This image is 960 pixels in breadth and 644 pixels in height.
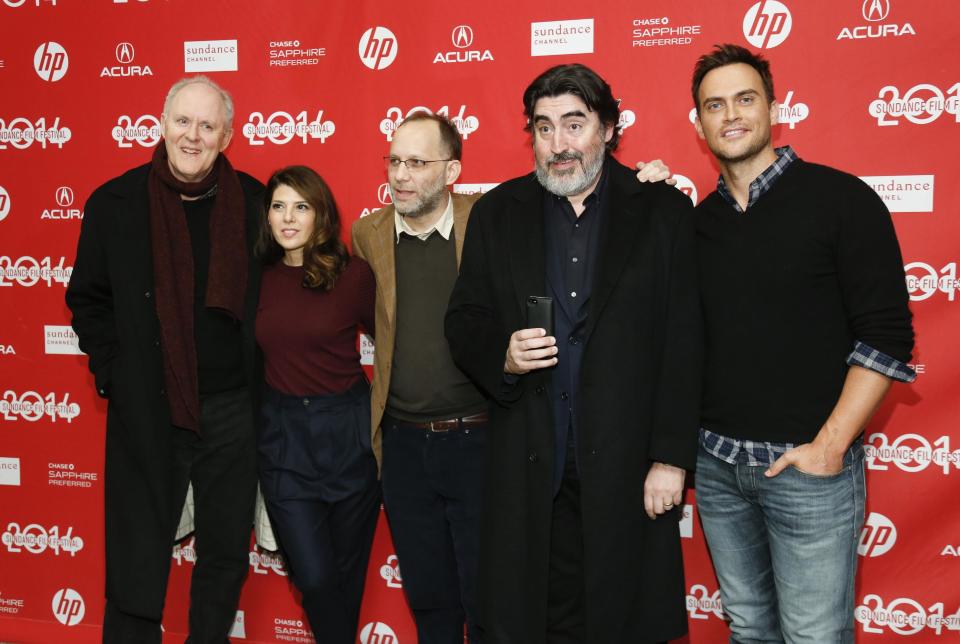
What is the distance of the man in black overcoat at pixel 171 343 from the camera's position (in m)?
2.49

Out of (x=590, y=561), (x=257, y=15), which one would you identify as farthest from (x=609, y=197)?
(x=257, y=15)

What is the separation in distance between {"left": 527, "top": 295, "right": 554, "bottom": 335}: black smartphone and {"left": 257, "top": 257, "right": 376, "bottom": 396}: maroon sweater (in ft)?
2.83

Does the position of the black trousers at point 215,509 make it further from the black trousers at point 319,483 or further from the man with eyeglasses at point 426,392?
the man with eyeglasses at point 426,392

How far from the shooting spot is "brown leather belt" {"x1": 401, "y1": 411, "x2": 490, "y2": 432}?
2.38 metres

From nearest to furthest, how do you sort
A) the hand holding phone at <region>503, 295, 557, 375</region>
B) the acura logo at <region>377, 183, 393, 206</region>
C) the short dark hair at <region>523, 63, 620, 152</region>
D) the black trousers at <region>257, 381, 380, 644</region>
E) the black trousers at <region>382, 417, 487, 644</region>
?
1. the hand holding phone at <region>503, 295, 557, 375</region>
2. the short dark hair at <region>523, 63, 620, 152</region>
3. the black trousers at <region>382, 417, 487, 644</region>
4. the black trousers at <region>257, 381, 380, 644</region>
5. the acura logo at <region>377, 183, 393, 206</region>

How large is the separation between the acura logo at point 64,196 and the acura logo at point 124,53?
60cm

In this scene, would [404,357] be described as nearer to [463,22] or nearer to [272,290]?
[272,290]

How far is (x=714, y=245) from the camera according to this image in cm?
204

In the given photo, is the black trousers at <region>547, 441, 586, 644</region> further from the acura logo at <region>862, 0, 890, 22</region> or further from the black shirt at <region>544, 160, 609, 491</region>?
the acura logo at <region>862, 0, 890, 22</region>

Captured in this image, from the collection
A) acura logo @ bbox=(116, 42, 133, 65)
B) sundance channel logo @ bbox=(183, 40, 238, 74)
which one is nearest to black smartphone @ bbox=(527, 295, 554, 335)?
sundance channel logo @ bbox=(183, 40, 238, 74)

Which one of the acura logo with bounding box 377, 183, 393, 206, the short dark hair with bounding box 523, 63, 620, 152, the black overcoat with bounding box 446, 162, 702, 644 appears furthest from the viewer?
the acura logo with bounding box 377, 183, 393, 206

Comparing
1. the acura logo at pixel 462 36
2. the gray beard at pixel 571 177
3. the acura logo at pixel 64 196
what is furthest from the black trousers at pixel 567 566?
the acura logo at pixel 64 196

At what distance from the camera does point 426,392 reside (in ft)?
7.86

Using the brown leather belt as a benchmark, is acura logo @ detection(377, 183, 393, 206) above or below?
above
